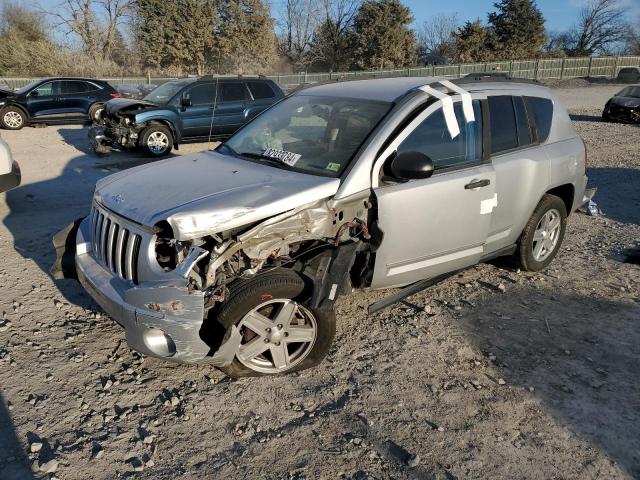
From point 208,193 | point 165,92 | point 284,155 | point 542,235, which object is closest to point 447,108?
Answer: point 284,155

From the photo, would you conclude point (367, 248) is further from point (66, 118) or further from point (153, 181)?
point (66, 118)

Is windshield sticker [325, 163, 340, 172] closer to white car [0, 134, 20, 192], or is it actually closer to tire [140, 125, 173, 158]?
white car [0, 134, 20, 192]

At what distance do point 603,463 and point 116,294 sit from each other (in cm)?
291

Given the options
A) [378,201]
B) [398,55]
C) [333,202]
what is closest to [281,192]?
[333,202]

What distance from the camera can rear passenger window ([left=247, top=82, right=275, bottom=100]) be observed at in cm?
1316

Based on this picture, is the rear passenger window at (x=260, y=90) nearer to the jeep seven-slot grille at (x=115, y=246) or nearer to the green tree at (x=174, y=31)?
the jeep seven-slot grille at (x=115, y=246)

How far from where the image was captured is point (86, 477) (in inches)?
103

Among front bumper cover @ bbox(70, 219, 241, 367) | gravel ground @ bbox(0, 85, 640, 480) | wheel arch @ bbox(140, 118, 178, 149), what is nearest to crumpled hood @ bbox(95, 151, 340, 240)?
front bumper cover @ bbox(70, 219, 241, 367)

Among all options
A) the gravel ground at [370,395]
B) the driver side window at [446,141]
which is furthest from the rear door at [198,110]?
the driver side window at [446,141]

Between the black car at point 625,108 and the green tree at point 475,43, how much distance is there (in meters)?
37.6

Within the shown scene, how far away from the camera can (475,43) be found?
54.3m

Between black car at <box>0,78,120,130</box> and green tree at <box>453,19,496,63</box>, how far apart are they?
150 feet

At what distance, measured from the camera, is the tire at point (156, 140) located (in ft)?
38.3

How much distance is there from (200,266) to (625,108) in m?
19.6
